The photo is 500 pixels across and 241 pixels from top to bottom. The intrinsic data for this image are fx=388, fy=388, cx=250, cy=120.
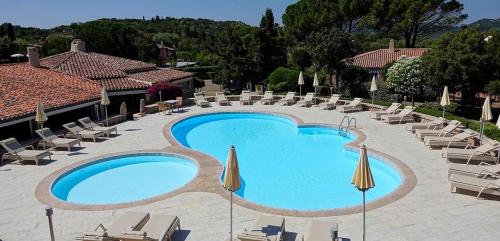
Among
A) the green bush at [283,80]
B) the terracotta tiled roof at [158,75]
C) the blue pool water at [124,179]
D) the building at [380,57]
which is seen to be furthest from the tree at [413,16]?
the blue pool water at [124,179]

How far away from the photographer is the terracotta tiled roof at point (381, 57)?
3722cm

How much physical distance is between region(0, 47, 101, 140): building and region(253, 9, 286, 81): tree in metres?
14.7

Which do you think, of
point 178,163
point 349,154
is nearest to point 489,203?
point 349,154

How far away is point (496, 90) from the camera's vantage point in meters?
20.7

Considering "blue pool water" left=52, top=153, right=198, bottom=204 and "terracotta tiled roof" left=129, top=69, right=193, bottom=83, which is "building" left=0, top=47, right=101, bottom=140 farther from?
"terracotta tiled roof" left=129, top=69, right=193, bottom=83

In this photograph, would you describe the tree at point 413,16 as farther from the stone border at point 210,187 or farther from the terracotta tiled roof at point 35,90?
the terracotta tiled roof at point 35,90

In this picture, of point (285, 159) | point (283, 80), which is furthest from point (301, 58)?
point (285, 159)

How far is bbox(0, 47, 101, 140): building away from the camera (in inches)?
642

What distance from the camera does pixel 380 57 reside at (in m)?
38.6

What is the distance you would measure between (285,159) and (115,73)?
50.9ft

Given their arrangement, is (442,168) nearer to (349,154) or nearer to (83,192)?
(349,154)

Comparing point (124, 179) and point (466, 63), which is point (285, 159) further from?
point (466, 63)

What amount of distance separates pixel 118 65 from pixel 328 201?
2130 cm

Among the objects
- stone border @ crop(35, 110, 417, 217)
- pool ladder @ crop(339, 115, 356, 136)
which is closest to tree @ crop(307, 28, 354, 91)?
pool ladder @ crop(339, 115, 356, 136)
